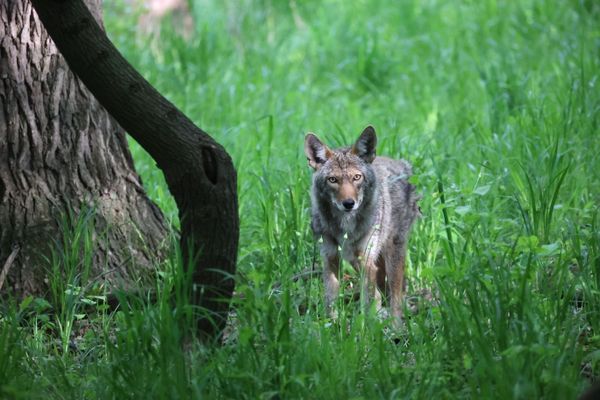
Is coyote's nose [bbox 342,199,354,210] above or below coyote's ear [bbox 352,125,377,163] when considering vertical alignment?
below

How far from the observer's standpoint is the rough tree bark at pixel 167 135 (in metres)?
3.96

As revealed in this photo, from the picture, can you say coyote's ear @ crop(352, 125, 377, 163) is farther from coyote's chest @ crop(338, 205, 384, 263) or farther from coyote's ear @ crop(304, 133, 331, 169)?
coyote's chest @ crop(338, 205, 384, 263)

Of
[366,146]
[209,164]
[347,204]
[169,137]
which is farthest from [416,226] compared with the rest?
[169,137]

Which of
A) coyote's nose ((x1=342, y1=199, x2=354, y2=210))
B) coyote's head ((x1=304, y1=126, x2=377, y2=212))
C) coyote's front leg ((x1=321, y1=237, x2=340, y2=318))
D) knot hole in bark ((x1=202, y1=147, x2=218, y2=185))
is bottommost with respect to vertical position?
coyote's front leg ((x1=321, y1=237, x2=340, y2=318))

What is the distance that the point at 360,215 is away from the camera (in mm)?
5746

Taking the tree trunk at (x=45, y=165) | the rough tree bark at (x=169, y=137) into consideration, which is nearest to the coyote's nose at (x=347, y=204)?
the tree trunk at (x=45, y=165)

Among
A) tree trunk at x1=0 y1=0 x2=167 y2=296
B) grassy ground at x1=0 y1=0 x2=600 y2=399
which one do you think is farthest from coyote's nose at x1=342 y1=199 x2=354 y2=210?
tree trunk at x1=0 y1=0 x2=167 y2=296

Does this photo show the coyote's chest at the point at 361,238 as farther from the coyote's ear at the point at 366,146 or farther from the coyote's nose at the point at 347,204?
the coyote's ear at the point at 366,146

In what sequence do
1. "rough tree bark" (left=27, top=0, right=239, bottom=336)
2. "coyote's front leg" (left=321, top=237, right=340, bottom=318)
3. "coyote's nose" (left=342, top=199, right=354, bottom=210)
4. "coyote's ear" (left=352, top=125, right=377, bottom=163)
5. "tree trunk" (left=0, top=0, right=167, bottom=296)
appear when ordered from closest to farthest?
"rough tree bark" (left=27, top=0, right=239, bottom=336), "tree trunk" (left=0, top=0, right=167, bottom=296), "coyote's front leg" (left=321, top=237, right=340, bottom=318), "coyote's nose" (left=342, top=199, right=354, bottom=210), "coyote's ear" (left=352, top=125, right=377, bottom=163)

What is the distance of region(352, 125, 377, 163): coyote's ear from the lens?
19.0 feet

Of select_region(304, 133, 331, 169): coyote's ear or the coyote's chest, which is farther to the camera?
select_region(304, 133, 331, 169): coyote's ear

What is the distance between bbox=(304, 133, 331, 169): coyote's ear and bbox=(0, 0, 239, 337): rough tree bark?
71.4 inches

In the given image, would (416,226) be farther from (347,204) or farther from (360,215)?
(347,204)

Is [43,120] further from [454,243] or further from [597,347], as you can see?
[597,347]
